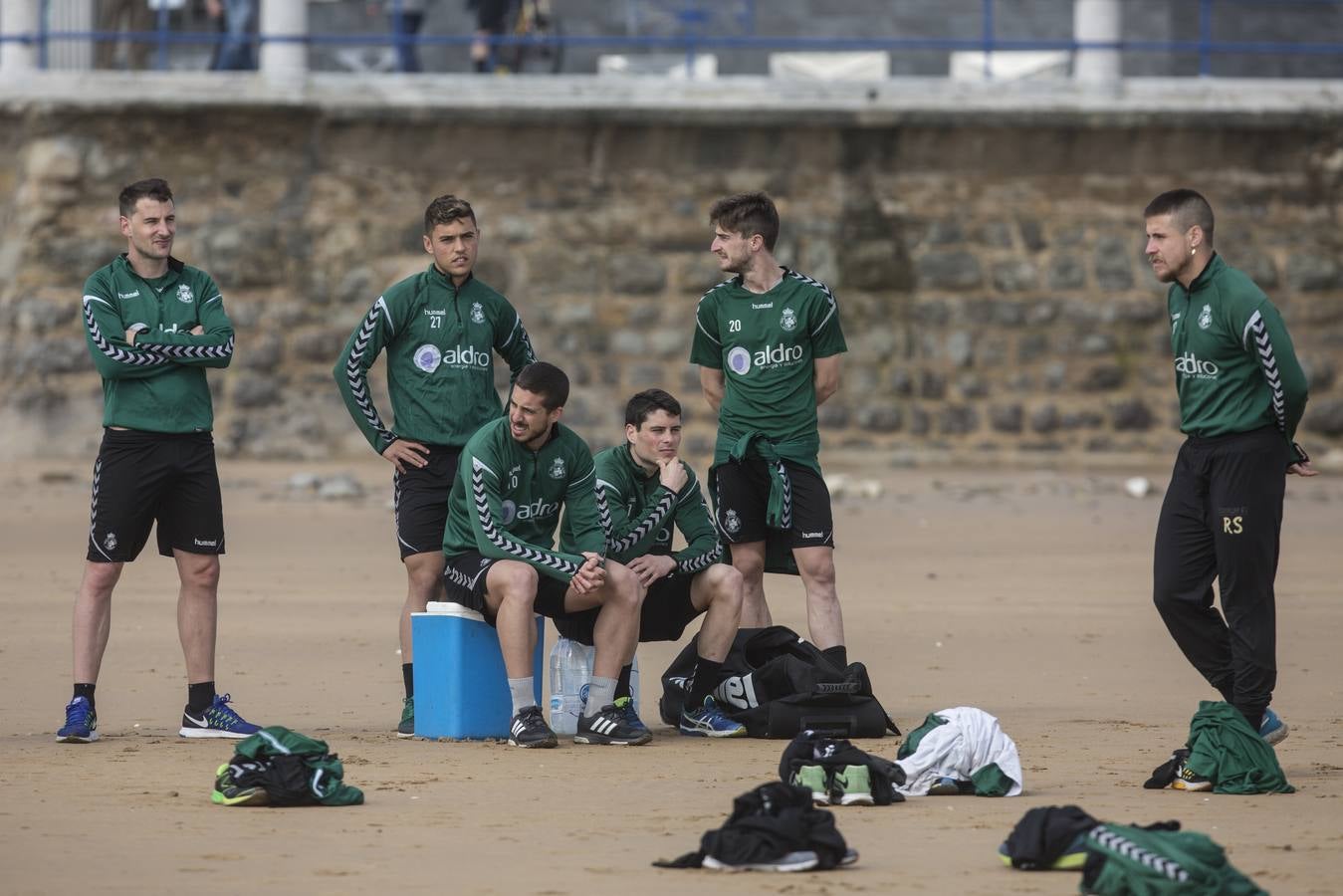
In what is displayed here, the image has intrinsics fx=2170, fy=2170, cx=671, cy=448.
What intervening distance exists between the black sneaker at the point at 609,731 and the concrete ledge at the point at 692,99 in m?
10.6

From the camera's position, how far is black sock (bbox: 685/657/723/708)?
313 inches

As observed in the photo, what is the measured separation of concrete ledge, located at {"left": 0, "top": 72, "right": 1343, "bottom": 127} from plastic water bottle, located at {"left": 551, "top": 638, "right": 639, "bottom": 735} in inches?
402

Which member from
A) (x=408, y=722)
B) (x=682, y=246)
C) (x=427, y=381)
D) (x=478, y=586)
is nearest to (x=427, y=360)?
(x=427, y=381)

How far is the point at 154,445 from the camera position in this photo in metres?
7.59

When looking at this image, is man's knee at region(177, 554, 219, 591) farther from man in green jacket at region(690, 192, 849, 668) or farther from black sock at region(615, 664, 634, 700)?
man in green jacket at region(690, 192, 849, 668)

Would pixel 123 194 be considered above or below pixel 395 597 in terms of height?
above

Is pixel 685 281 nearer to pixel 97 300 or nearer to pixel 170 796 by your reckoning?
pixel 97 300

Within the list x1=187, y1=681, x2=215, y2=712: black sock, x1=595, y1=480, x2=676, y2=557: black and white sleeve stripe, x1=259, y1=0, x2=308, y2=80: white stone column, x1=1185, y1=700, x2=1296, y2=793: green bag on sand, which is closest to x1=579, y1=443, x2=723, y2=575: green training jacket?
x1=595, y1=480, x2=676, y2=557: black and white sleeve stripe

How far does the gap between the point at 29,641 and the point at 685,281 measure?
8636 mm

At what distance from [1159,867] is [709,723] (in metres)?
3.07

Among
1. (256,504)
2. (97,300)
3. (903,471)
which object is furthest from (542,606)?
(903,471)

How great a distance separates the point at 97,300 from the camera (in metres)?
7.59

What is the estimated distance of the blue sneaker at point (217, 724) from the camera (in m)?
7.54

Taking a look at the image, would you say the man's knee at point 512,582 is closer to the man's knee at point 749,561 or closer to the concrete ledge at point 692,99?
the man's knee at point 749,561
